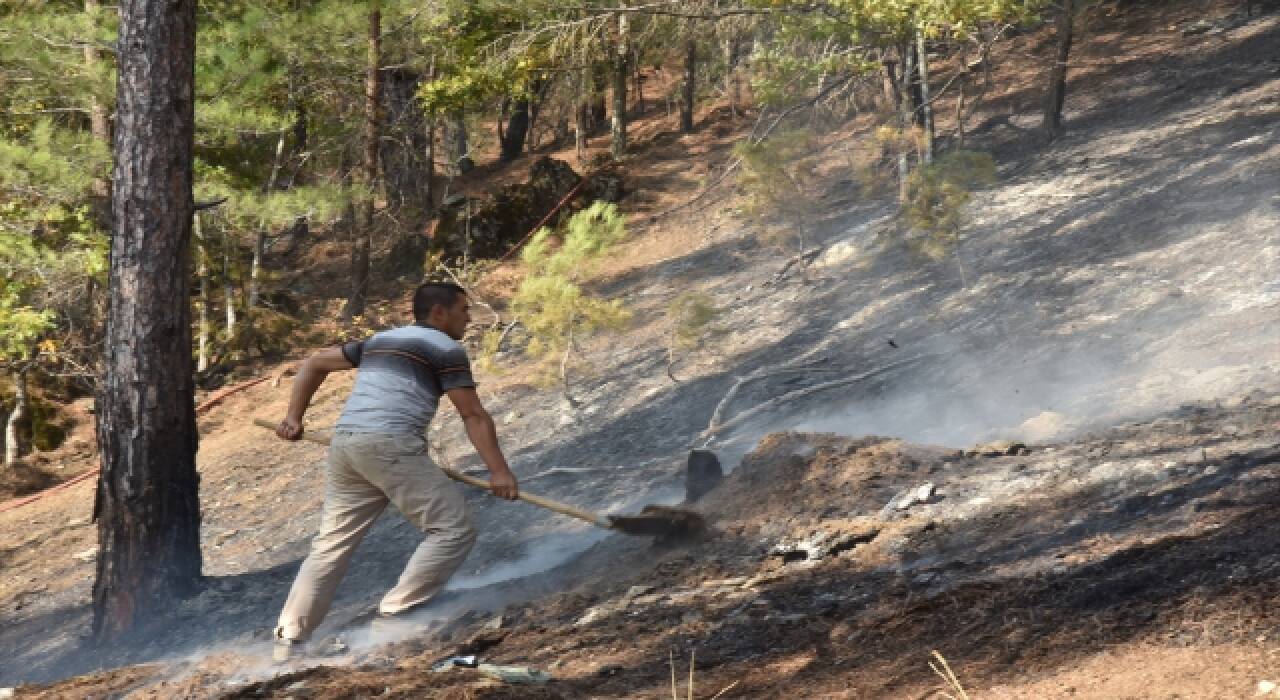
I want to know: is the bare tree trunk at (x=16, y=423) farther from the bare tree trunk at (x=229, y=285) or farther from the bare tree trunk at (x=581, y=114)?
the bare tree trunk at (x=581, y=114)

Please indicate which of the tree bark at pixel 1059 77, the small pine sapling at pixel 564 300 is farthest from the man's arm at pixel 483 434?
the tree bark at pixel 1059 77

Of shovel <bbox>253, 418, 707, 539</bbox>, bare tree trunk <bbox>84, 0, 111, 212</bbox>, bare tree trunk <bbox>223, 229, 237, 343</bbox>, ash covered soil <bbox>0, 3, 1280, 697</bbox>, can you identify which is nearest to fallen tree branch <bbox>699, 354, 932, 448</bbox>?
ash covered soil <bbox>0, 3, 1280, 697</bbox>

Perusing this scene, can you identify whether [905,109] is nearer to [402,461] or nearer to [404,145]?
[404,145]

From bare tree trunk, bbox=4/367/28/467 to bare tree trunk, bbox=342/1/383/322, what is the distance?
4.50 metres

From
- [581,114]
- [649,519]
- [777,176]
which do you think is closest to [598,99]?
[581,114]

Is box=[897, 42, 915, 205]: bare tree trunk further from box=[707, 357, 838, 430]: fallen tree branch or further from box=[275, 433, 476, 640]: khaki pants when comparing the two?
box=[275, 433, 476, 640]: khaki pants

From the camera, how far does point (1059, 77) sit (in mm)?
15055

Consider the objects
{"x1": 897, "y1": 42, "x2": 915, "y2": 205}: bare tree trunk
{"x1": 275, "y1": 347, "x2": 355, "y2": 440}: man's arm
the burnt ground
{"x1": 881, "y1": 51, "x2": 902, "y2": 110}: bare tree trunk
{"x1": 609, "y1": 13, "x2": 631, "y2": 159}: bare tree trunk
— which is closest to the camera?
the burnt ground

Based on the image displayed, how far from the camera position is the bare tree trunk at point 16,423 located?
619 inches

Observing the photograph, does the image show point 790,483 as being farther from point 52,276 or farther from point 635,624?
point 52,276

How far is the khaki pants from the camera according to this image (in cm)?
552

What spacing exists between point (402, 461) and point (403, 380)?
0.36 metres

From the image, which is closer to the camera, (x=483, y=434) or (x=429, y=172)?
(x=483, y=434)

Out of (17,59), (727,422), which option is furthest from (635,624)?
(17,59)
